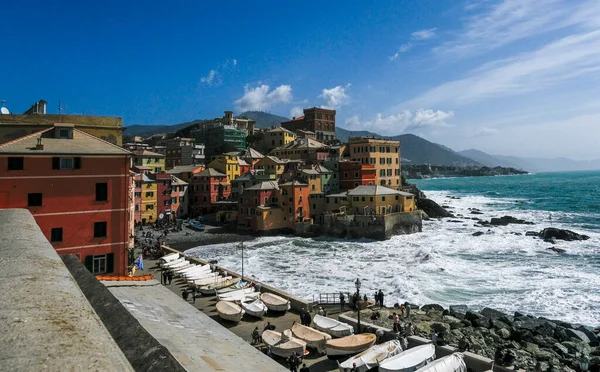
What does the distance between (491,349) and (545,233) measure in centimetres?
4622

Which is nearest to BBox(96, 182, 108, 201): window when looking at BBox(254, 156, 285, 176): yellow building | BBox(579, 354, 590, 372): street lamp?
BBox(579, 354, 590, 372): street lamp

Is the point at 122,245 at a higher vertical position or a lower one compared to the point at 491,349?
higher

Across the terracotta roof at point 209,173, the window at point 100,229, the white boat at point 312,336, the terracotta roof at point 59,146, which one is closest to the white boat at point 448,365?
the white boat at point 312,336

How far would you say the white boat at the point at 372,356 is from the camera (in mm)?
15531

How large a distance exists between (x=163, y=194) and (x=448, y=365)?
65815mm

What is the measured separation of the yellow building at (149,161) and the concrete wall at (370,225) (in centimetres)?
4170

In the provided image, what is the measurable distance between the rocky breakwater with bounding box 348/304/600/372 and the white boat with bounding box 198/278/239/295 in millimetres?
9472

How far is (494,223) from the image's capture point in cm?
7306

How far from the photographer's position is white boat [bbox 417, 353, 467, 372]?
15.1 m

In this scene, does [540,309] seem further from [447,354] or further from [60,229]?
[60,229]

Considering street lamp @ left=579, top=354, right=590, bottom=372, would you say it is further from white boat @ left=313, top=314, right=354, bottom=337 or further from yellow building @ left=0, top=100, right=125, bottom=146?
yellow building @ left=0, top=100, right=125, bottom=146

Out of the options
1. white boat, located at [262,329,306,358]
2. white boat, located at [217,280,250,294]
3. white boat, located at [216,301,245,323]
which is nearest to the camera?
white boat, located at [262,329,306,358]

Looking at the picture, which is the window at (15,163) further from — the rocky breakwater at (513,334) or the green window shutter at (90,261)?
the rocky breakwater at (513,334)

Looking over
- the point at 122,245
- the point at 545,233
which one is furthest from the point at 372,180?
the point at 122,245
